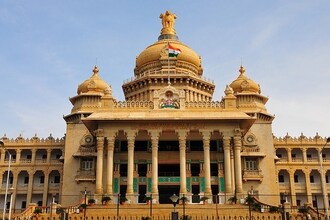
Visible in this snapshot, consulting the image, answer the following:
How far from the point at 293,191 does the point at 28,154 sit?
38839 mm

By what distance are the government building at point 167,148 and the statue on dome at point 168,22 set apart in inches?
7.0

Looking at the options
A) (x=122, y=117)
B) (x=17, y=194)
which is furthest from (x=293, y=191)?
(x=17, y=194)

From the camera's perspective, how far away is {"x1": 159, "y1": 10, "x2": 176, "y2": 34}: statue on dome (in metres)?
68.0

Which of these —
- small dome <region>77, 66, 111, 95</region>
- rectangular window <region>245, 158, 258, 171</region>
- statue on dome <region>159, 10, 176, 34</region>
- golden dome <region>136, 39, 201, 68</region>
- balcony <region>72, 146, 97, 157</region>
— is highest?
statue on dome <region>159, 10, 176, 34</region>

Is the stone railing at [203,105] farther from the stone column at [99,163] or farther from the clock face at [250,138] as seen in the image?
the clock face at [250,138]

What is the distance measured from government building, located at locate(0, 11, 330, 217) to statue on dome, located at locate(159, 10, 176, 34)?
0.18 metres

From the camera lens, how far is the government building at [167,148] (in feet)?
144

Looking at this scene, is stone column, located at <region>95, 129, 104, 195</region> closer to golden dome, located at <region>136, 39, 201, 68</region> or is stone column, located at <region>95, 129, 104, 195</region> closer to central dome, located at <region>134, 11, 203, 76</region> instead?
central dome, located at <region>134, 11, 203, 76</region>

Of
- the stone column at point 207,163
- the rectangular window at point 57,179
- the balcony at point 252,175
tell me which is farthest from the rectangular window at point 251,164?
the rectangular window at point 57,179

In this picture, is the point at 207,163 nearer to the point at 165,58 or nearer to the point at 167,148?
the point at 167,148

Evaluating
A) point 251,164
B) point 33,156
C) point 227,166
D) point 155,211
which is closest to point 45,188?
point 33,156

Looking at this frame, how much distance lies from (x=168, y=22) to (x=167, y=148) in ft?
90.1

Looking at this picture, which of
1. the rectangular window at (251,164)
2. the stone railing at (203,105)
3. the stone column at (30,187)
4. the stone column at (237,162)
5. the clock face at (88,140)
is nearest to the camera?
the stone column at (237,162)

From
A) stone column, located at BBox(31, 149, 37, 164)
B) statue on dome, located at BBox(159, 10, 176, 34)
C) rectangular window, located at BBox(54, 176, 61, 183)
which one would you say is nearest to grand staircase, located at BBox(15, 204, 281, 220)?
rectangular window, located at BBox(54, 176, 61, 183)
